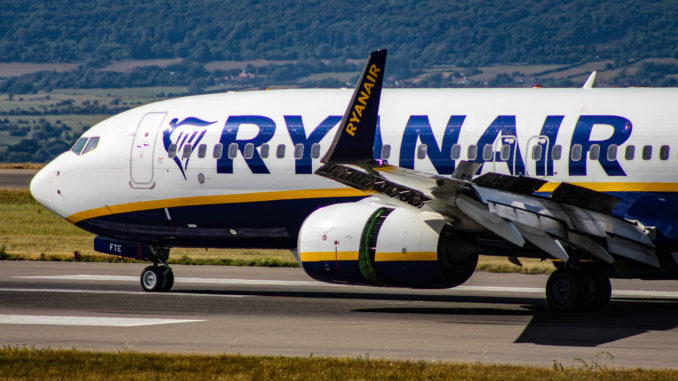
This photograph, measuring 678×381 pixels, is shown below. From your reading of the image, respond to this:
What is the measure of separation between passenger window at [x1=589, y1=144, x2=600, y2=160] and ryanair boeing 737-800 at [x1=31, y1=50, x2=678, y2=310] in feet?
0.09

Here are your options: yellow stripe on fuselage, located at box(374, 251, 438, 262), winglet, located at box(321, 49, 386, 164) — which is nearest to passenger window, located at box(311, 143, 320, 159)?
yellow stripe on fuselage, located at box(374, 251, 438, 262)

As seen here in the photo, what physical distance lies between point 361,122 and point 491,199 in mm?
2491

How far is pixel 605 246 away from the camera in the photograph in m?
20.0

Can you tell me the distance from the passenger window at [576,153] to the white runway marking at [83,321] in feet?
24.3

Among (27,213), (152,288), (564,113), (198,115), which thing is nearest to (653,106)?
(564,113)

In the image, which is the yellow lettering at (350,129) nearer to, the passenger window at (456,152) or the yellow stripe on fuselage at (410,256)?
the yellow stripe on fuselage at (410,256)

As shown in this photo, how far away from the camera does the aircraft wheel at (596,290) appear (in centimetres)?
2059

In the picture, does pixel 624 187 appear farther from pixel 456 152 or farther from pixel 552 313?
pixel 456 152

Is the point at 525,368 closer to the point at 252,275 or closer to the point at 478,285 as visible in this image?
the point at 478,285

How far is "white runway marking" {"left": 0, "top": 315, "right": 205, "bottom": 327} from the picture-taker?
1975 cm

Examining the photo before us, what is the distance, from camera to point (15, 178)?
261 ft

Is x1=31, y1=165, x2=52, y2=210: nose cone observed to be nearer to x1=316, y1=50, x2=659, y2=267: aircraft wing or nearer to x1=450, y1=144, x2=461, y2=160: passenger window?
x1=316, y1=50, x2=659, y2=267: aircraft wing

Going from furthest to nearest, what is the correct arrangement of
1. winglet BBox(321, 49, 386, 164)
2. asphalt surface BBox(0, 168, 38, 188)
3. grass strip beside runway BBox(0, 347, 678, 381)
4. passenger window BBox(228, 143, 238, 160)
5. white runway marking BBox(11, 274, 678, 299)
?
asphalt surface BBox(0, 168, 38, 188) < white runway marking BBox(11, 274, 678, 299) < passenger window BBox(228, 143, 238, 160) < winglet BBox(321, 49, 386, 164) < grass strip beside runway BBox(0, 347, 678, 381)

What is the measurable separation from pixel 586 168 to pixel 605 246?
59.3 inches
